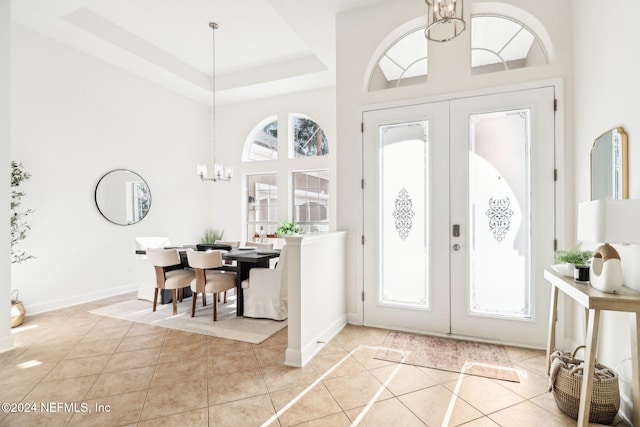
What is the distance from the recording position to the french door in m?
2.99

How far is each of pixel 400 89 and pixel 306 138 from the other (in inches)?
130

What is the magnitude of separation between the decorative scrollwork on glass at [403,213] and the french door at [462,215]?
0.01 meters

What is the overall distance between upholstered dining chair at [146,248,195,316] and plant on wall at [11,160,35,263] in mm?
1497

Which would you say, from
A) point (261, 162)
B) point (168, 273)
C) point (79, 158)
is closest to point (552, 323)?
point (168, 273)

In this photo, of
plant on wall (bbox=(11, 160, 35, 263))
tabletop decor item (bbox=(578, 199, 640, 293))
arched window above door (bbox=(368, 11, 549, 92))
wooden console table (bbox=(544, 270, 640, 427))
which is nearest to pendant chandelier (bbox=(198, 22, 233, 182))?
plant on wall (bbox=(11, 160, 35, 263))

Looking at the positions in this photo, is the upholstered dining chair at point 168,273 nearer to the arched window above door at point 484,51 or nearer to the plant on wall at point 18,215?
the plant on wall at point 18,215

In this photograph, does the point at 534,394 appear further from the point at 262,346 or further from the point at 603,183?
the point at 262,346

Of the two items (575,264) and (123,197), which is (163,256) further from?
(575,264)

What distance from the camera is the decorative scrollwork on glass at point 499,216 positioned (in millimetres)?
3090

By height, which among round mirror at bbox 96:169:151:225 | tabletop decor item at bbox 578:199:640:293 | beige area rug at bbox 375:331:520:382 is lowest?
beige area rug at bbox 375:331:520:382

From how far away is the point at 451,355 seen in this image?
9.39 ft

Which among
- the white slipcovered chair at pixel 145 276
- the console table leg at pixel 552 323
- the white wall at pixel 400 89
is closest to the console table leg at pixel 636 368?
the console table leg at pixel 552 323

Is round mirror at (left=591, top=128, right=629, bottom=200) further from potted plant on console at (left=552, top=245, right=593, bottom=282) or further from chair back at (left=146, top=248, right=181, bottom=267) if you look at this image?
chair back at (left=146, top=248, right=181, bottom=267)

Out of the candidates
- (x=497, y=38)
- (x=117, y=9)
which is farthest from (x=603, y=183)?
(x=117, y=9)
